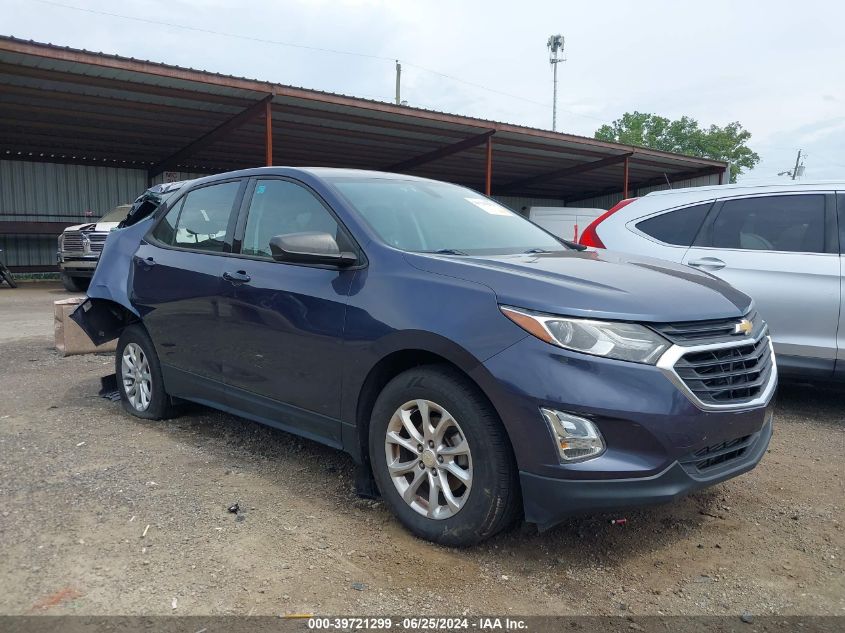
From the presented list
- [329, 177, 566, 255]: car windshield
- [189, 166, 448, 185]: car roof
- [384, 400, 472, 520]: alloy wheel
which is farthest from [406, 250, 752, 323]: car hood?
[189, 166, 448, 185]: car roof

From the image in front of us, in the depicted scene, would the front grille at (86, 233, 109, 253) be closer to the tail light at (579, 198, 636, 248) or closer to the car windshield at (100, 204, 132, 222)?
the car windshield at (100, 204, 132, 222)

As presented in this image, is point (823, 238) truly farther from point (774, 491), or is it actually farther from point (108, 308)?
point (108, 308)

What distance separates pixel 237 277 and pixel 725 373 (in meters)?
2.54

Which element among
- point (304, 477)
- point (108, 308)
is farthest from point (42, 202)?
point (304, 477)

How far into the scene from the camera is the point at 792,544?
2.96 meters

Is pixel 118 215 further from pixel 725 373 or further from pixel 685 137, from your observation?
pixel 685 137

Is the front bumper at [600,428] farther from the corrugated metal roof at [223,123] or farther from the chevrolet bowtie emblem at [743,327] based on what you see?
the corrugated metal roof at [223,123]

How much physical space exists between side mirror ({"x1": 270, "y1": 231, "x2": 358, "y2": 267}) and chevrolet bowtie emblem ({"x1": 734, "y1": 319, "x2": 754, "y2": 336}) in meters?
1.70

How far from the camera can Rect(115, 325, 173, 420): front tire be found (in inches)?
182

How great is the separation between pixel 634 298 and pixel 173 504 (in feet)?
7.73

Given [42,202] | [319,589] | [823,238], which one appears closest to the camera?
[319,589]

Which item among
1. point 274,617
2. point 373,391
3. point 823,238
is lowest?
point 274,617

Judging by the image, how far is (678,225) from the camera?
5488mm

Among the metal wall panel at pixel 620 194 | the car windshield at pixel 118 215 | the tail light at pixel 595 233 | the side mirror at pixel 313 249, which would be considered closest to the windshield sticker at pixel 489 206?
the side mirror at pixel 313 249
